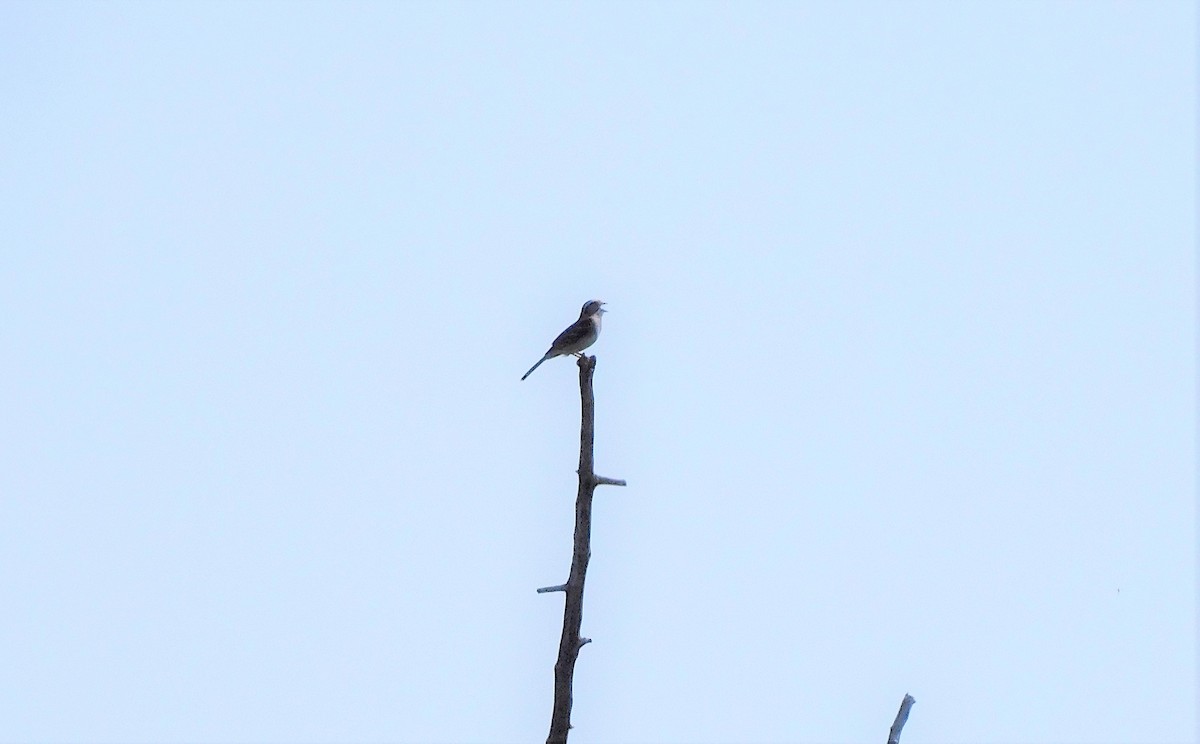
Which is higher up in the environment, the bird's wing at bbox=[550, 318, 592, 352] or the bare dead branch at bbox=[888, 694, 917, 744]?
the bird's wing at bbox=[550, 318, 592, 352]

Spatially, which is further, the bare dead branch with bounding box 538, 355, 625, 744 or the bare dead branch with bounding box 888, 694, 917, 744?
the bare dead branch with bounding box 538, 355, 625, 744

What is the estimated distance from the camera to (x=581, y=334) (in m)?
19.6

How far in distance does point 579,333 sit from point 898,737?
31.2 ft

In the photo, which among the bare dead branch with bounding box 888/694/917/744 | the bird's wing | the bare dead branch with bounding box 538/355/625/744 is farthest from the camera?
the bird's wing

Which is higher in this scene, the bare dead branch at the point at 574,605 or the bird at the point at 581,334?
the bird at the point at 581,334

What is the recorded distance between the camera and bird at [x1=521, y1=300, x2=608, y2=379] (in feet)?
64.3

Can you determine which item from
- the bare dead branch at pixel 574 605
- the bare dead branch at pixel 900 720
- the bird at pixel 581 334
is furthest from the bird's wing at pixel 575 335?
the bare dead branch at pixel 900 720

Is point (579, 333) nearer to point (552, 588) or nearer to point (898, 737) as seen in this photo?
point (552, 588)

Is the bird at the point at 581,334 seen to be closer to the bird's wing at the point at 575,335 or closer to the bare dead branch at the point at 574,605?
the bird's wing at the point at 575,335

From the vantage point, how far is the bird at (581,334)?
19594mm

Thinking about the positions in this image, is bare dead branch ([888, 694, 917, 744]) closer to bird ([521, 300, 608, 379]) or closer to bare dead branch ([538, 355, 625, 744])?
bare dead branch ([538, 355, 625, 744])

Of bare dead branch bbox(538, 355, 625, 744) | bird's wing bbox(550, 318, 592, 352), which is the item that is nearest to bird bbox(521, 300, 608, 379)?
bird's wing bbox(550, 318, 592, 352)

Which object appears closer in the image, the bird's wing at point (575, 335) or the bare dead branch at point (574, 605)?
the bare dead branch at point (574, 605)

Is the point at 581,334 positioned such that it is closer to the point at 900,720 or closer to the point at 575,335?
the point at 575,335
